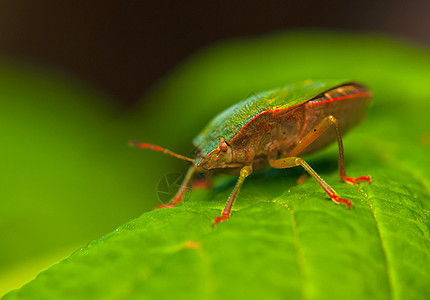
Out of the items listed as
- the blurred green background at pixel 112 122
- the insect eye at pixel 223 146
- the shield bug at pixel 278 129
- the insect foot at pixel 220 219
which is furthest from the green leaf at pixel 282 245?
the blurred green background at pixel 112 122

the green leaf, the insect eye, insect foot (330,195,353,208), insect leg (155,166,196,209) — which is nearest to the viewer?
the green leaf

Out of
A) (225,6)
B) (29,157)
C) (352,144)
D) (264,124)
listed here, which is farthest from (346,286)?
(225,6)

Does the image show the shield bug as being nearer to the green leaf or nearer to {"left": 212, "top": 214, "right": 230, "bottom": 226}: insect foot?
the green leaf

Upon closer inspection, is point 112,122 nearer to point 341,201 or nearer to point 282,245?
point 341,201

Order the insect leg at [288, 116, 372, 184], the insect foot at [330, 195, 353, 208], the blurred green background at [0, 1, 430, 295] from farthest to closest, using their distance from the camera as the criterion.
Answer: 1. the blurred green background at [0, 1, 430, 295]
2. the insect leg at [288, 116, 372, 184]
3. the insect foot at [330, 195, 353, 208]

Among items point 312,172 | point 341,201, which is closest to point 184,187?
point 312,172

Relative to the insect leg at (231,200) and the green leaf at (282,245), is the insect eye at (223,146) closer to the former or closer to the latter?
the insect leg at (231,200)

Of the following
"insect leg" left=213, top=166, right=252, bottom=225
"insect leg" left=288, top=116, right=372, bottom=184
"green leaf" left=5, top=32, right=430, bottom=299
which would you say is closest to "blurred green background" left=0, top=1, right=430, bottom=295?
"insect leg" left=288, top=116, right=372, bottom=184

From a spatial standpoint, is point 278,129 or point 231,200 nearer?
point 231,200
